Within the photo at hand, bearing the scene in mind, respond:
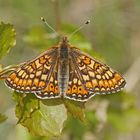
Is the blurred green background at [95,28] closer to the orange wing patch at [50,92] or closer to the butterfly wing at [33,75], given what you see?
the butterfly wing at [33,75]

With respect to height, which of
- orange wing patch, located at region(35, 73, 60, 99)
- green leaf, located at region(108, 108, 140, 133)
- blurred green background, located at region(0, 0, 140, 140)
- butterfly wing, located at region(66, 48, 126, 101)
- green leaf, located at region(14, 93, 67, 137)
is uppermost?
blurred green background, located at region(0, 0, 140, 140)

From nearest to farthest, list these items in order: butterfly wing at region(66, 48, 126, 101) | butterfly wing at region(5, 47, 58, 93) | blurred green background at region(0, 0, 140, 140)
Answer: butterfly wing at region(5, 47, 58, 93)
butterfly wing at region(66, 48, 126, 101)
blurred green background at region(0, 0, 140, 140)

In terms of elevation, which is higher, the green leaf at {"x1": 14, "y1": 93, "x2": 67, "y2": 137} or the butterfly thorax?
the butterfly thorax

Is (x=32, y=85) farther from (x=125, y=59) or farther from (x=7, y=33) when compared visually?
(x=125, y=59)

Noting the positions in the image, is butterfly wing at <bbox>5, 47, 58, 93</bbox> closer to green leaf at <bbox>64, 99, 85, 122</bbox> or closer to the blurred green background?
green leaf at <bbox>64, 99, 85, 122</bbox>

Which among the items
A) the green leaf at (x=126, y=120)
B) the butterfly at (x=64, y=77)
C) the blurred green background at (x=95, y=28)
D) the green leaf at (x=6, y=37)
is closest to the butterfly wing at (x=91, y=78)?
the butterfly at (x=64, y=77)

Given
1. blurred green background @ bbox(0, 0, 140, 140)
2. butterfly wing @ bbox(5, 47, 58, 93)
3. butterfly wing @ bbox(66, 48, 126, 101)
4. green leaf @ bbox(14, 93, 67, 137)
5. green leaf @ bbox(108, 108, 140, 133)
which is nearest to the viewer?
green leaf @ bbox(14, 93, 67, 137)

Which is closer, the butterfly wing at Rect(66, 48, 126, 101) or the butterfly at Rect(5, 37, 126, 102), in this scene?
the butterfly at Rect(5, 37, 126, 102)

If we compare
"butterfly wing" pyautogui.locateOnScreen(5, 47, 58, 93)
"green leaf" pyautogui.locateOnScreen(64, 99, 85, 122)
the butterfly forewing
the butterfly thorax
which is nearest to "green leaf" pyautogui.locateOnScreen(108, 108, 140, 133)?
the butterfly thorax
